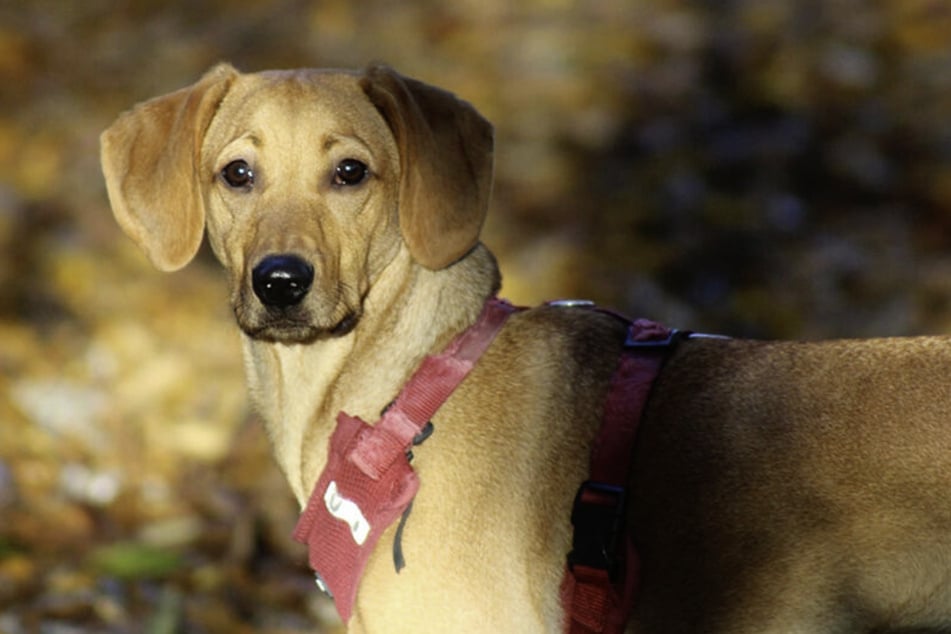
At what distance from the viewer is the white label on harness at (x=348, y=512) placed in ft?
12.5

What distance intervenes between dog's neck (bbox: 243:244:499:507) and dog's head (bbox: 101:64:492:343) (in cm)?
7

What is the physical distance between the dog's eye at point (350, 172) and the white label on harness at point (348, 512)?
811mm

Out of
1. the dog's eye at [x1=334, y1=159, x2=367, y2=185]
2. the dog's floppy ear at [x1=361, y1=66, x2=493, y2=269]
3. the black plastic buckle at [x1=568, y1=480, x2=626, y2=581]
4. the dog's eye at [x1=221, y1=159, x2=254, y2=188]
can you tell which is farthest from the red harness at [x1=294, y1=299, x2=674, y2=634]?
the dog's eye at [x1=221, y1=159, x2=254, y2=188]

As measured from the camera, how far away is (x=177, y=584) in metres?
6.14

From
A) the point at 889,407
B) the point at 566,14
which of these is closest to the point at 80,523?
the point at 889,407

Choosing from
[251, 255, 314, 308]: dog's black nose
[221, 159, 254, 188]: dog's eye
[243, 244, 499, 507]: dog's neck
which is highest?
[221, 159, 254, 188]: dog's eye

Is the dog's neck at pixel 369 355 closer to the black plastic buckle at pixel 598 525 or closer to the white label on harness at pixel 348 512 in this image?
the white label on harness at pixel 348 512

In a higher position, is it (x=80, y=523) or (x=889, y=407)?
(x=889, y=407)

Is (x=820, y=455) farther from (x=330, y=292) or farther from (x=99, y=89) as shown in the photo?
(x=99, y=89)

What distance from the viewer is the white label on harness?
Result: 150 inches

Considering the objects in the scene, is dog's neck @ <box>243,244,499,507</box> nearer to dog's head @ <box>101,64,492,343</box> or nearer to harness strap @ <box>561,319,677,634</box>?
dog's head @ <box>101,64,492,343</box>

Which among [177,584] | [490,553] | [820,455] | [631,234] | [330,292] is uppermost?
[330,292]

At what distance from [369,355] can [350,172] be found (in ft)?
1.63

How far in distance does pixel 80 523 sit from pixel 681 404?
11.3 ft
